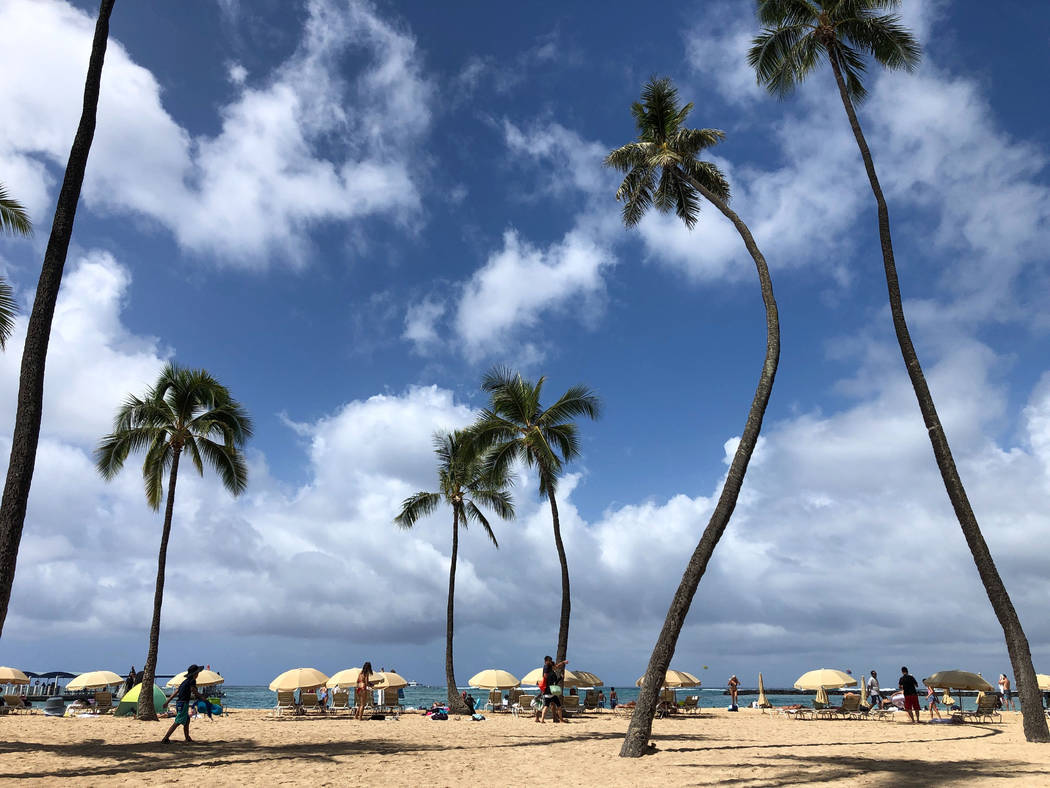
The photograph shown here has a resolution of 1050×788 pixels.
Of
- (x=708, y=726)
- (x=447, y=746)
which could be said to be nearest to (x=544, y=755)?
(x=447, y=746)

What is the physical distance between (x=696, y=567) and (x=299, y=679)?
18956mm

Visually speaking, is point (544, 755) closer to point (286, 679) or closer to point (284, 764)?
point (284, 764)

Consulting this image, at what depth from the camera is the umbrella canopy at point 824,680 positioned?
28000 mm

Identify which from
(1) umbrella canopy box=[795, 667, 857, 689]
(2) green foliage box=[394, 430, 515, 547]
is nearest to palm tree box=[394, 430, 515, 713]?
(2) green foliage box=[394, 430, 515, 547]

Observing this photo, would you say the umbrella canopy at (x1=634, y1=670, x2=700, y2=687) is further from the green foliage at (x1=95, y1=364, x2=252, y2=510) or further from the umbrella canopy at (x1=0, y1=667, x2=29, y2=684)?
the umbrella canopy at (x1=0, y1=667, x2=29, y2=684)

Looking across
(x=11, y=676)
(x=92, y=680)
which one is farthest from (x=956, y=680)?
(x=11, y=676)

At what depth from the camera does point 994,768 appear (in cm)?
1179

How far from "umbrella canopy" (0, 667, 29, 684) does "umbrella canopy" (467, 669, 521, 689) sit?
22.8m

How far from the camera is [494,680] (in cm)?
3017

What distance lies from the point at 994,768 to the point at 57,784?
13983 millimetres

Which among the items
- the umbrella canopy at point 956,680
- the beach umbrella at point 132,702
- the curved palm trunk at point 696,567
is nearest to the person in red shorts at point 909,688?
the umbrella canopy at point 956,680

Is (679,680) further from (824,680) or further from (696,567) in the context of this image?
(696,567)

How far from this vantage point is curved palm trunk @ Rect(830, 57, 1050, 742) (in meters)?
15.7

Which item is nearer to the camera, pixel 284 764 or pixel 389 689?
pixel 284 764
